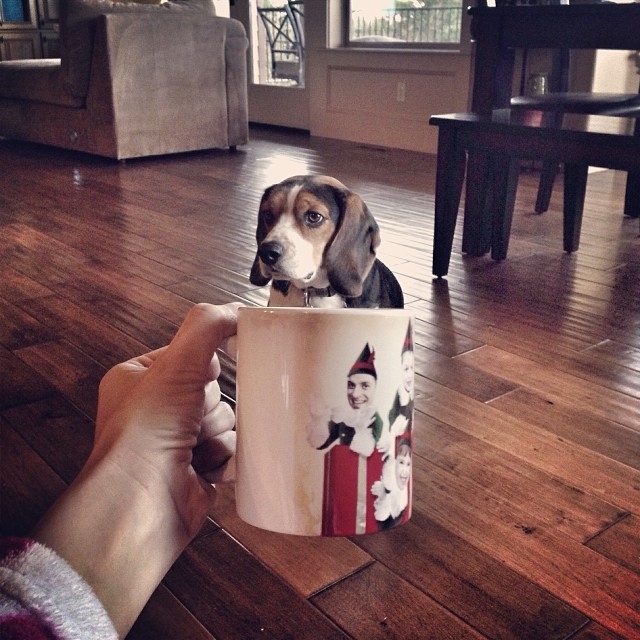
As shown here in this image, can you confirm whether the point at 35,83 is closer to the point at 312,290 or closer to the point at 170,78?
the point at 170,78

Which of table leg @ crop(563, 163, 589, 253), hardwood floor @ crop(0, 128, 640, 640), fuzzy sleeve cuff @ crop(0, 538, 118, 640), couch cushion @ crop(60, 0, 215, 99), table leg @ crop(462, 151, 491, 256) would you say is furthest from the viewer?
couch cushion @ crop(60, 0, 215, 99)

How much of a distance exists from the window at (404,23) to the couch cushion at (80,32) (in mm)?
1496

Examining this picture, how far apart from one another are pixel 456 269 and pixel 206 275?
2.43 feet

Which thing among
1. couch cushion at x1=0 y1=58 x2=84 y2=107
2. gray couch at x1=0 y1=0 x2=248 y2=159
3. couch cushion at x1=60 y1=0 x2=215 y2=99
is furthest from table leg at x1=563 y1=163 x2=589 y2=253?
couch cushion at x1=0 y1=58 x2=84 y2=107

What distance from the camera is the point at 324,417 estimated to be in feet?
1.45

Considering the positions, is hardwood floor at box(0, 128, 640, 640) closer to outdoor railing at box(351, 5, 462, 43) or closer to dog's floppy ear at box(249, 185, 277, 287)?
dog's floppy ear at box(249, 185, 277, 287)

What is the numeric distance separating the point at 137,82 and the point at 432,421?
3.59m

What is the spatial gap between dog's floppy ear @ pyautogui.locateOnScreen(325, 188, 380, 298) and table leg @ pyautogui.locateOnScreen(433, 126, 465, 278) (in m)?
0.70

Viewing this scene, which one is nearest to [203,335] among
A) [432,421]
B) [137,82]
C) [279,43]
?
[432,421]

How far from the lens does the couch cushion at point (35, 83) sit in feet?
14.5

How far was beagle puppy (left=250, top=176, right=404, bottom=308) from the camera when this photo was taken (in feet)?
4.61

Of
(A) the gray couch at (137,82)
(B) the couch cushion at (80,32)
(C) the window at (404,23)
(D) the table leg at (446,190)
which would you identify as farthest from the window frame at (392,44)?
(D) the table leg at (446,190)

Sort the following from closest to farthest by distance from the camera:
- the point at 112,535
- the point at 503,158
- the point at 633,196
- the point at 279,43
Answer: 1. the point at 112,535
2. the point at 503,158
3. the point at 633,196
4. the point at 279,43

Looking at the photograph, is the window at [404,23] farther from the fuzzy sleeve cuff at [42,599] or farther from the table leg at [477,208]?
the fuzzy sleeve cuff at [42,599]
